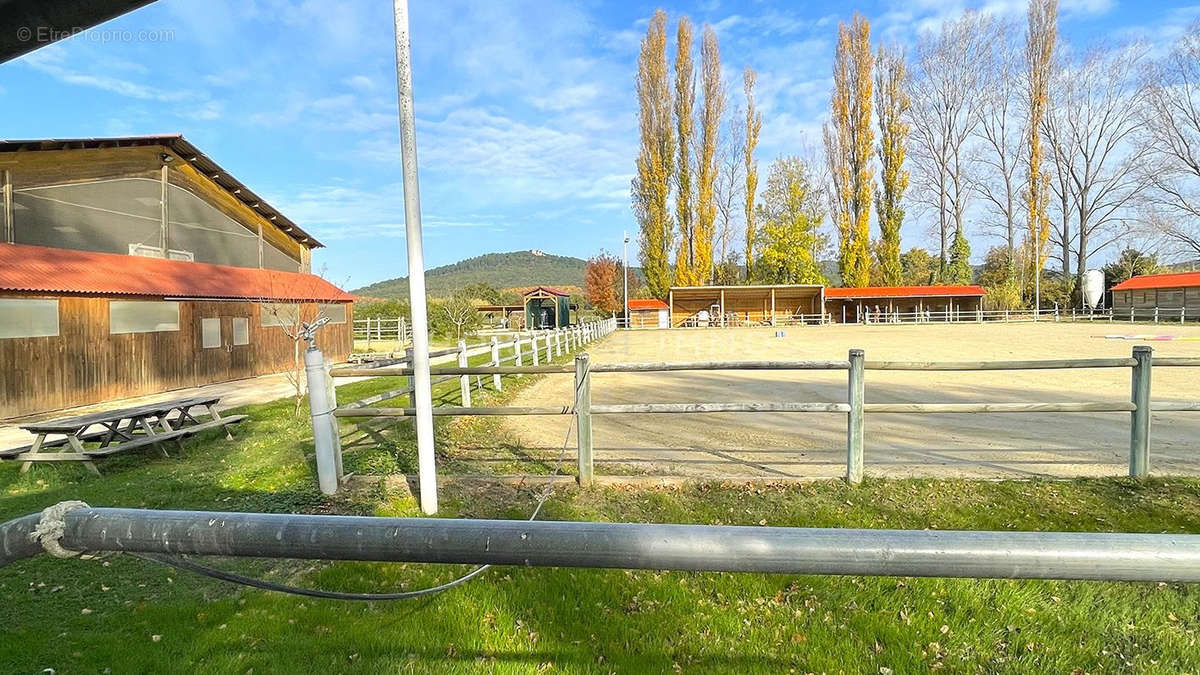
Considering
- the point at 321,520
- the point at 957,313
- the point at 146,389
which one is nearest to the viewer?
the point at 321,520

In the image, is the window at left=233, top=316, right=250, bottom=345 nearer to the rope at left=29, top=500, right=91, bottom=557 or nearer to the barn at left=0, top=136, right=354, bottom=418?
the barn at left=0, top=136, right=354, bottom=418

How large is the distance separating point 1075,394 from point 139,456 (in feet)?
41.4

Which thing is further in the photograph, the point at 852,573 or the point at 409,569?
the point at 409,569

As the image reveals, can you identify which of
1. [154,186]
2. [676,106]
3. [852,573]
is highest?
[676,106]

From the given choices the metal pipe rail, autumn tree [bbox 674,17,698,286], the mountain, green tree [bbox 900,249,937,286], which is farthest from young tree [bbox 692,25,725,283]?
the mountain

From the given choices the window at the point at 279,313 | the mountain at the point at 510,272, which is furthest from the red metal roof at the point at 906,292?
the mountain at the point at 510,272

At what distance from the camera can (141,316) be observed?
1301cm

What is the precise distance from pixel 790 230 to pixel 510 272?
93.9 m

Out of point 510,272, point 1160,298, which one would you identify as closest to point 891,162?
point 1160,298

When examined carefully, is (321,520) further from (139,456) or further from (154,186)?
(154,186)

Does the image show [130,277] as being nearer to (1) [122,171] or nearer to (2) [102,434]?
(1) [122,171]

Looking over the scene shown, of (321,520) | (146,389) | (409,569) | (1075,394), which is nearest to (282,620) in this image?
(409,569)

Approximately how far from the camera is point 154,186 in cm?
1498

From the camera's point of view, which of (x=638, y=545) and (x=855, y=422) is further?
(x=855, y=422)
